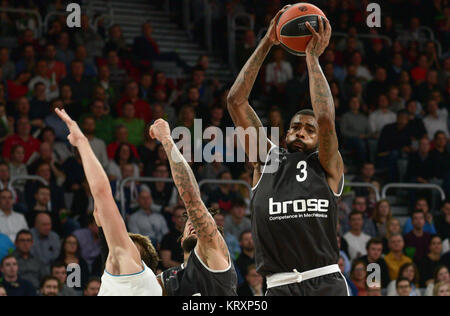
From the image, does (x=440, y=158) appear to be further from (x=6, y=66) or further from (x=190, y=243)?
(x=190, y=243)

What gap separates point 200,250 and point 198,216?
192 millimetres

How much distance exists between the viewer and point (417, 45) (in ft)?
47.3

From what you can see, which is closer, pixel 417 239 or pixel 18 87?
pixel 417 239

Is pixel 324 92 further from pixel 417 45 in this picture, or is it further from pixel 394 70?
pixel 417 45

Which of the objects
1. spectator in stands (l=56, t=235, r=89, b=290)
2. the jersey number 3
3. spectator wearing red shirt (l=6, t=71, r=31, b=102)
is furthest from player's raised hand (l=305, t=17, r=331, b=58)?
spectator wearing red shirt (l=6, t=71, r=31, b=102)

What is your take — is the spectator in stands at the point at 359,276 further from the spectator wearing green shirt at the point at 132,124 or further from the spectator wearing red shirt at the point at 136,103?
the spectator wearing red shirt at the point at 136,103

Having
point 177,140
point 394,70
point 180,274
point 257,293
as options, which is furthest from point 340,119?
point 180,274

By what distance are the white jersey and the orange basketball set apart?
6.04 ft

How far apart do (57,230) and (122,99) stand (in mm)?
2517

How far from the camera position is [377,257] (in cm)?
964

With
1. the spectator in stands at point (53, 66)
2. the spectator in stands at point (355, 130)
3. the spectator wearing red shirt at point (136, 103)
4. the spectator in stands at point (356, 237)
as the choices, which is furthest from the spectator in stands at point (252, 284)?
the spectator in stands at point (53, 66)

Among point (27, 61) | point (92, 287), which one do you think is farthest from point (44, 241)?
point (27, 61)

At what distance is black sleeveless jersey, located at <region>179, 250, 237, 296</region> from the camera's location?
14.3ft

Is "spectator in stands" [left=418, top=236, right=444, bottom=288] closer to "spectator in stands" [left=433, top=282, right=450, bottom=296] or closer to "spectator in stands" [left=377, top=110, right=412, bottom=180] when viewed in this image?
"spectator in stands" [left=433, top=282, right=450, bottom=296]
